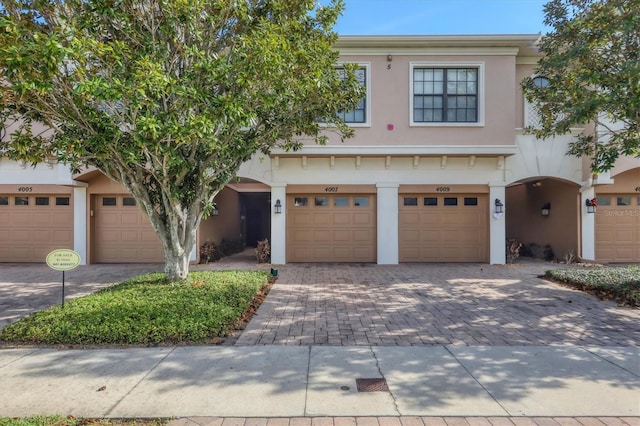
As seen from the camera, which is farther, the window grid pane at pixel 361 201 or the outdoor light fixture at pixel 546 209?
the outdoor light fixture at pixel 546 209

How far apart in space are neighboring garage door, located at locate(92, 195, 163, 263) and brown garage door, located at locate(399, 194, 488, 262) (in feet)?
29.2

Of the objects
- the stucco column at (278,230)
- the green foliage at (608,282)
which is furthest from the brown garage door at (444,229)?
the stucco column at (278,230)

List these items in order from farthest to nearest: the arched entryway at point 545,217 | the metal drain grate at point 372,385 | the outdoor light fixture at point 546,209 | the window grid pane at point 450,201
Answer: the outdoor light fixture at point 546,209 → the window grid pane at point 450,201 → the arched entryway at point 545,217 → the metal drain grate at point 372,385

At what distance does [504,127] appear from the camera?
11.3 meters

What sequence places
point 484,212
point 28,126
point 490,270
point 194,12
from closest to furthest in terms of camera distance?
point 194,12
point 28,126
point 490,270
point 484,212

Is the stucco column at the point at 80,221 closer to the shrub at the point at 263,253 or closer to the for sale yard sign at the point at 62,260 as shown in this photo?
the shrub at the point at 263,253

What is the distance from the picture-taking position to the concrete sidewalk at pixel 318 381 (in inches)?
125

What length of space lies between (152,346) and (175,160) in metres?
3.13

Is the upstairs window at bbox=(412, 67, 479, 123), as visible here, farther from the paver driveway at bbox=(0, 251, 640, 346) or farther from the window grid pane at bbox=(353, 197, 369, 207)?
the paver driveway at bbox=(0, 251, 640, 346)

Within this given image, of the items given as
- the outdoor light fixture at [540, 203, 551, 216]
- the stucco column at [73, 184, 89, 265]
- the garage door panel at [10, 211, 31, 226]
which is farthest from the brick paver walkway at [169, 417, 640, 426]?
the garage door panel at [10, 211, 31, 226]

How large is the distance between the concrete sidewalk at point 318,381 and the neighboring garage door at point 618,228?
9.61 metres

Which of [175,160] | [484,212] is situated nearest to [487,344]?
[175,160]

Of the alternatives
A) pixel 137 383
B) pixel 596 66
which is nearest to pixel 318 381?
pixel 137 383

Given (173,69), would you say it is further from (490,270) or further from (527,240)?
(527,240)
